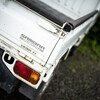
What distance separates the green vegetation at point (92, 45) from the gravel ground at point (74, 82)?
2.04 feet

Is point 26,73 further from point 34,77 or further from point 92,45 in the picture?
point 92,45

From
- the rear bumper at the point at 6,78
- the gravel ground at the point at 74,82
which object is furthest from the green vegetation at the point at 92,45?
the rear bumper at the point at 6,78

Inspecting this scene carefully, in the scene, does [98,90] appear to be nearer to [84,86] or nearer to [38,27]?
[84,86]

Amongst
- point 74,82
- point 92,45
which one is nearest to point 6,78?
point 74,82

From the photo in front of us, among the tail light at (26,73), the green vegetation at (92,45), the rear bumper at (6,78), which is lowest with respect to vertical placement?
the green vegetation at (92,45)

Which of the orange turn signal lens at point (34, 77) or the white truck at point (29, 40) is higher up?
the white truck at point (29, 40)

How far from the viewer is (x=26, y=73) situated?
2363 mm

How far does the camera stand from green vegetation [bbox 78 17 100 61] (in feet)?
21.2

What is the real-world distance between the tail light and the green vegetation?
13.5 feet

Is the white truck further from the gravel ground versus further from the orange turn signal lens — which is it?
the gravel ground

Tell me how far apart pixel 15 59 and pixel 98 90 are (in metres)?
2.89

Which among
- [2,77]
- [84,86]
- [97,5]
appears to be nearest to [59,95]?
[84,86]

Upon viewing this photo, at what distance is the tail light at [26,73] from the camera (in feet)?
7.66

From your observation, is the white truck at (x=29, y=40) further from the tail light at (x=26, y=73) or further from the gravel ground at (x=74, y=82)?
the gravel ground at (x=74, y=82)
